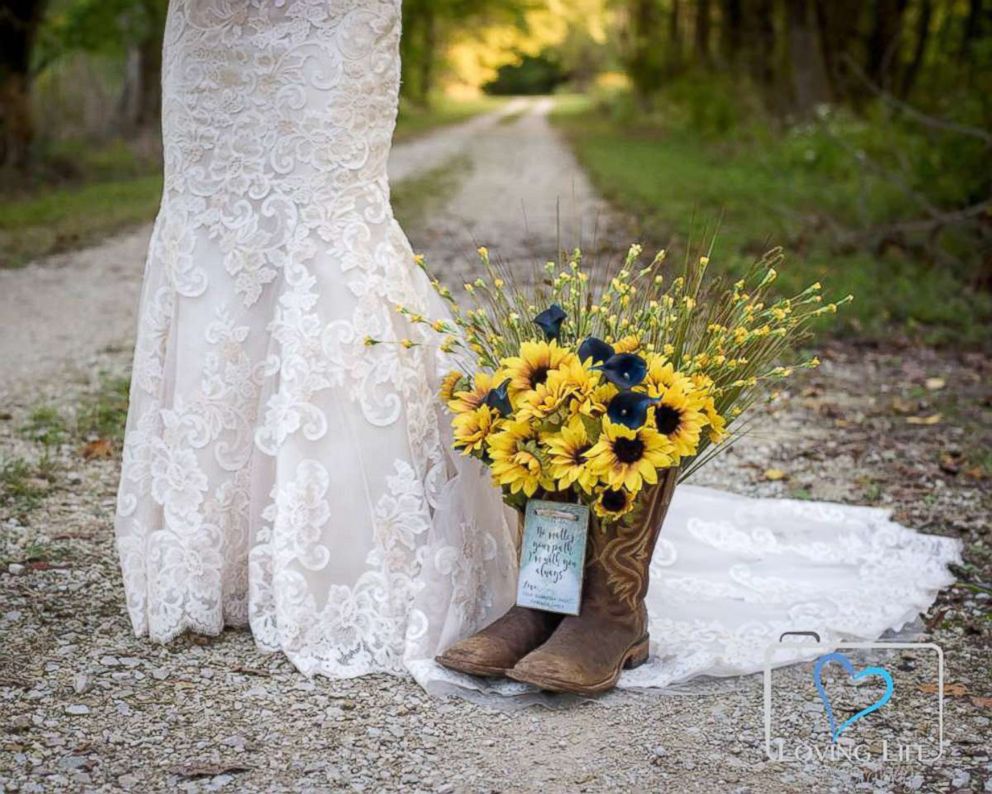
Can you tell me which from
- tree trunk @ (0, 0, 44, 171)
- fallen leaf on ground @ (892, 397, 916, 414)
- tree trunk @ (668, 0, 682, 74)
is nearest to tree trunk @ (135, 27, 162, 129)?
tree trunk @ (0, 0, 44, 171)

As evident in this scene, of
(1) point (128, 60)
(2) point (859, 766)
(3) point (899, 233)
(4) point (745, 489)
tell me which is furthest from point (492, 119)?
(2) point (859, 766)

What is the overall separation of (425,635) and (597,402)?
76cm

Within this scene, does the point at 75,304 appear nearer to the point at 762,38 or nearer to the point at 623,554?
the point at 623,554

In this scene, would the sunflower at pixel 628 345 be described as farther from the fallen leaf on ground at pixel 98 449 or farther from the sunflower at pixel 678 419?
the fallen leaf on ground at pixel 98 449

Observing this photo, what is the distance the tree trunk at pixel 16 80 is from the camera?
13773mm

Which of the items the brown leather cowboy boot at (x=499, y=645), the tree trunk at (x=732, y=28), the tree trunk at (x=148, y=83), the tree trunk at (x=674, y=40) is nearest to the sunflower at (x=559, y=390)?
the brown leather cowboy boot at (x=499, y=645)

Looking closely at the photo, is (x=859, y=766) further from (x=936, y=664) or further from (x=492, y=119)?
(x=492, y=119)

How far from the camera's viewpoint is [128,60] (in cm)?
1998

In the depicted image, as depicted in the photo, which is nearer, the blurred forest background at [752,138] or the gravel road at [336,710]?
the gravel road at [336,710]

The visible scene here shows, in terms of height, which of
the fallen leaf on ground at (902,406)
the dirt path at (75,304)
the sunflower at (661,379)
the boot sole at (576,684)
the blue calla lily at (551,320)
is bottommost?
the dirt path at (75,304)

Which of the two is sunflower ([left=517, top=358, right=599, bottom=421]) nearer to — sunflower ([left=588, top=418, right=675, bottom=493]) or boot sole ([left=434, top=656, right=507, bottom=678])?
sunflower ([left=588, top=418, right=675, bottom=493])

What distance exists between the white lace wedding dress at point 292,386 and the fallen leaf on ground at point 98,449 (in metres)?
1.76

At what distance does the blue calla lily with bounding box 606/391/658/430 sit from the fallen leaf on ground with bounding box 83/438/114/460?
9.11 ft

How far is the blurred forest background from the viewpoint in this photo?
9.31 meters
